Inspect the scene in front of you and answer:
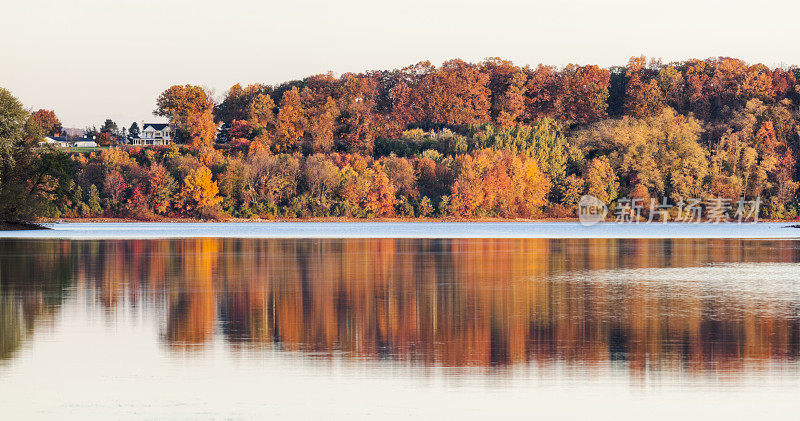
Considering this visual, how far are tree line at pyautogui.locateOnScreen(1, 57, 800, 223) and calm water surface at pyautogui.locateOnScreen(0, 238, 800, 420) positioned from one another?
2802 inches

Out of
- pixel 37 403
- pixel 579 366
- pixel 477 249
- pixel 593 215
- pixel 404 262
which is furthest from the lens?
pixel 593 215

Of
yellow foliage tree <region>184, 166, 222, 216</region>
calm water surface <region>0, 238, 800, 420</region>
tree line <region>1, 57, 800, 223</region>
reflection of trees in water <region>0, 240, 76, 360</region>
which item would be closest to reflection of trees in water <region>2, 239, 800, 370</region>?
calm water surface <region>0, 238, 800, 420</region>

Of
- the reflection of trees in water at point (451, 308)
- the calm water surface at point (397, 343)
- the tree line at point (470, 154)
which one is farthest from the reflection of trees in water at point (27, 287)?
the tree line at point (470, 154)

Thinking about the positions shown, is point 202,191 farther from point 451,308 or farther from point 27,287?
point 451,308

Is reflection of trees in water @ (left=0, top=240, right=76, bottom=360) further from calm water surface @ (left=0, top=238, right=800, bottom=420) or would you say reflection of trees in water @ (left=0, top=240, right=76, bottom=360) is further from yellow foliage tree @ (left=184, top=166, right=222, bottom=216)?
yellow foliage tree @ (left=184, top=166, right=222, bottom=216)

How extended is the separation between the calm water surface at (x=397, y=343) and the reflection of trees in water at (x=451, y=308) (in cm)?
7

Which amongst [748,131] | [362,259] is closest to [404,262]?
[362,259]

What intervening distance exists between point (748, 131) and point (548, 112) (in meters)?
30.9

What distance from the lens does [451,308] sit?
22578mm

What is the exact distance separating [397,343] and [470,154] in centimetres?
10183

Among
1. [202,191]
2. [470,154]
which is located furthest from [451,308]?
[470,154]

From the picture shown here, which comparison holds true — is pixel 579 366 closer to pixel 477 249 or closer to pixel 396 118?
pixel 477 249

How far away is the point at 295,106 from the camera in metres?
129

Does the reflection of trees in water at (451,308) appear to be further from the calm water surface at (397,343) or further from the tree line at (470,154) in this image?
the tree line at (470,154)
